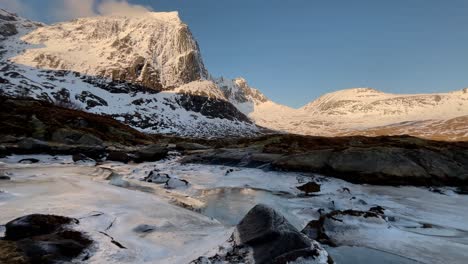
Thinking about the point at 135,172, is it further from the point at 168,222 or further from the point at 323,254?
the point at 323,254

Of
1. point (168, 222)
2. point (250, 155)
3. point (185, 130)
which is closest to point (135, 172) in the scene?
point (250, 155)

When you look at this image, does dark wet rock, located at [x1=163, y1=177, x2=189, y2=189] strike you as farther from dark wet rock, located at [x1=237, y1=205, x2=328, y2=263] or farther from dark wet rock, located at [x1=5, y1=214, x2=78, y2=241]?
dark wet rock, located at [x1=237, y1=205, x2=328, y2=263]

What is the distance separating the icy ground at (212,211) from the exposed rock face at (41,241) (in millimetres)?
460

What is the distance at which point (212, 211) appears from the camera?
592 inches

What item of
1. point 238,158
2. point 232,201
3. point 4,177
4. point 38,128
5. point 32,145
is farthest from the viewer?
point 38,128

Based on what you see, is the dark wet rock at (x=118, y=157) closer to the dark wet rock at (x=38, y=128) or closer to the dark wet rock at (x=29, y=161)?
the dark wet rock at (x=29, y=161)

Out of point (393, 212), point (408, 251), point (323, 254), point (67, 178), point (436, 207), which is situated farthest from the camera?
point (67, 178)

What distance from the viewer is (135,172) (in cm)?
2614

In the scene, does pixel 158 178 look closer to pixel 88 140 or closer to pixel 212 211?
pixel 212 211

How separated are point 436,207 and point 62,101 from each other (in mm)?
197268

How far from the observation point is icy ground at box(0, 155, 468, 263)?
9.06 meters

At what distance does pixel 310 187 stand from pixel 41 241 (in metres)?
15.2

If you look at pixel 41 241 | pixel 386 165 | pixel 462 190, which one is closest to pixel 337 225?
pixel 41 241

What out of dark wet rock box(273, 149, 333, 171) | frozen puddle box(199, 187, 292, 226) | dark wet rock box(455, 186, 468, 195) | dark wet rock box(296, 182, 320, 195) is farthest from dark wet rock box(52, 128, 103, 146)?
dark wet rock box(455, 186, 468, 195)
